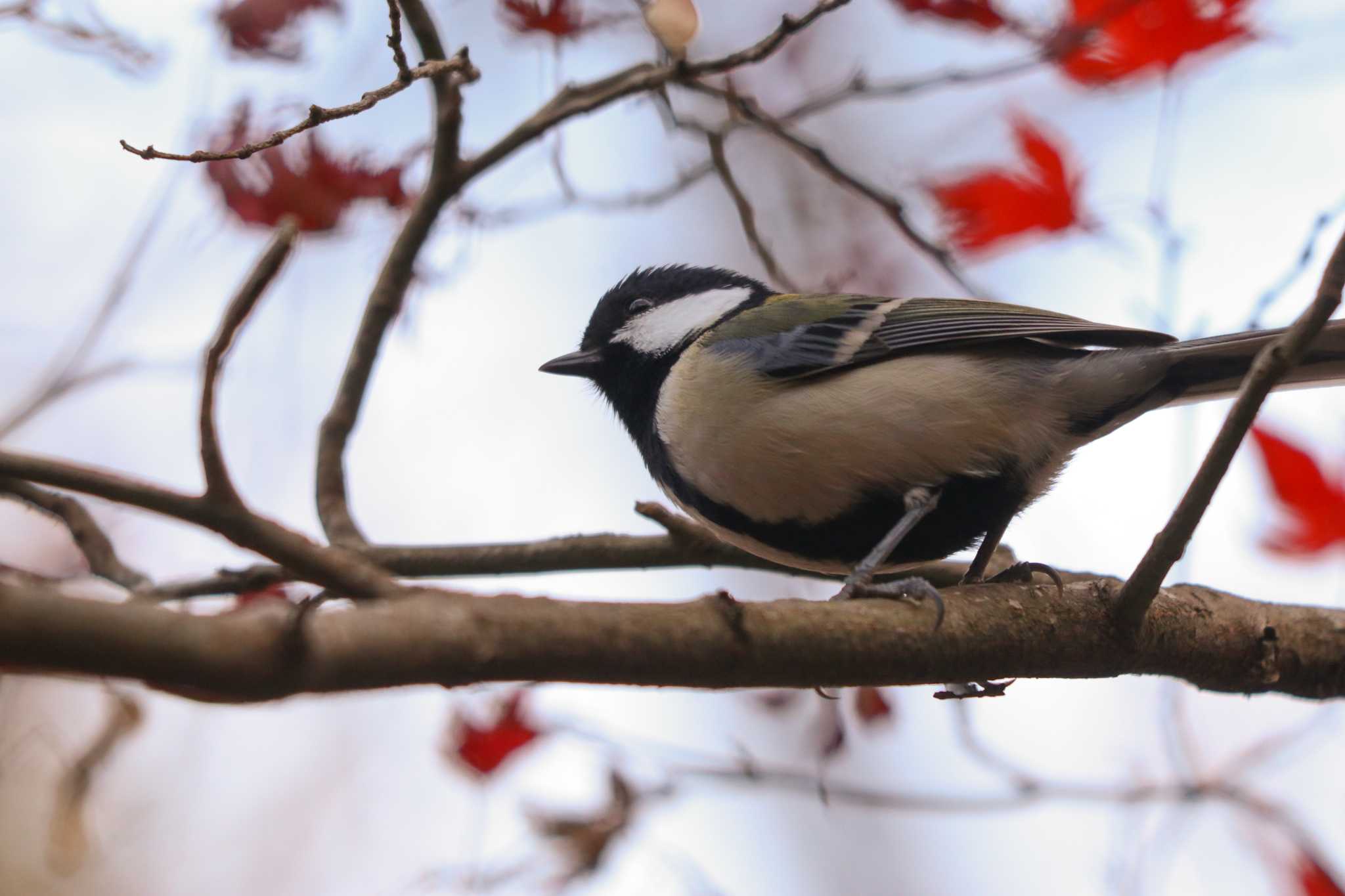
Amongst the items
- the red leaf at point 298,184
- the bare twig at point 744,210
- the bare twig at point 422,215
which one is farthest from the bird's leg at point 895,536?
the red leaf at point 298,184

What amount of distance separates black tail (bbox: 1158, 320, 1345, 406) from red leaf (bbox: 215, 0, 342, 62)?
2.19 metres

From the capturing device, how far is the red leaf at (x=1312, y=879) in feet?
8.64

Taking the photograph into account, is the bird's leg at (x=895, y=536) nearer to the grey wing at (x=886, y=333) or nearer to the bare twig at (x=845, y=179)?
the grey wing at (x=886, y=333)

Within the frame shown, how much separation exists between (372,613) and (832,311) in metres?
1.83

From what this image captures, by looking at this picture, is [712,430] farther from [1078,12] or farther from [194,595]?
A: [1078,12]

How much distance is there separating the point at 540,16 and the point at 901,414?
1.34 meters

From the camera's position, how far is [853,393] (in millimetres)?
2623

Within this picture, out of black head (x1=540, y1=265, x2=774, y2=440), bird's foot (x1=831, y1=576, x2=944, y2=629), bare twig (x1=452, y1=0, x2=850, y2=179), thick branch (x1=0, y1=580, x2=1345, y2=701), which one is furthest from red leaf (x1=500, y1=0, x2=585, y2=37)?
thick branch (x1=0, y1=580, x2=1345, y2=701)

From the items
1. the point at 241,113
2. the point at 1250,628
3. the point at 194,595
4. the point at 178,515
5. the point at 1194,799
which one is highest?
the point at 241,113

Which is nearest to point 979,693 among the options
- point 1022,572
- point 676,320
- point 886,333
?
point 1022,572

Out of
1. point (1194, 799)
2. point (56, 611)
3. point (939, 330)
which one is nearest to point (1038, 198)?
point (939, 330)

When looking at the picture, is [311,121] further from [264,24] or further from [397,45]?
[264,24]

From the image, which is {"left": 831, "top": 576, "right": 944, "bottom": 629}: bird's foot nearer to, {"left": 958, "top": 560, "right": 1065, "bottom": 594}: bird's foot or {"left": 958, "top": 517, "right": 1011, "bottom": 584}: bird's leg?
{"left": 958, "top": 560, "right": 1065, "bottom": 594}: bird's foot

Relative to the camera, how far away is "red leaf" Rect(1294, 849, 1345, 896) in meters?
2.63
